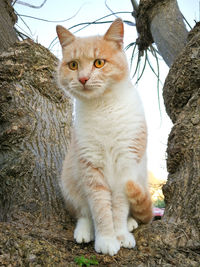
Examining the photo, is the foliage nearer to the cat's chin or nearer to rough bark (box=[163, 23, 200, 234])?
rough bark (box=[163, 23, 200, 234])

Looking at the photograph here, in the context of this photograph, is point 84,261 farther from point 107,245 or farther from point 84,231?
point 84,231

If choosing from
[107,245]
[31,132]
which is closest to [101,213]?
[107,245]

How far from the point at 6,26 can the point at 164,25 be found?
2.01 metres

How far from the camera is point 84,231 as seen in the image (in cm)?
202

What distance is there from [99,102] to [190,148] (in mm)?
800

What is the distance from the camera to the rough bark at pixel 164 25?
2834 mm

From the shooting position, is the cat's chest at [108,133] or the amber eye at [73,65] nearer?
the cat's chest at [108,133]

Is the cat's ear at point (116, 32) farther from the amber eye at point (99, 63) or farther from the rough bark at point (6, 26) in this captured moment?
the rough bark at point (6, 26)

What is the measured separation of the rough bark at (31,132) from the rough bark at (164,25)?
4.01 ft

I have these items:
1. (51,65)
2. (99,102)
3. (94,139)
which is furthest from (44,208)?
(51,65)

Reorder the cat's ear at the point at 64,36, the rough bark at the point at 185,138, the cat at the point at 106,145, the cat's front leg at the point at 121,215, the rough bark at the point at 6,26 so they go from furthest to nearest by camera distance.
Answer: the rough bark at the point at 6,26, the cat's ear at the point at 64,36, the cat at the point at 106,145, the cat's front leg at the point at 121,215, the rough bark at the point at 185,138

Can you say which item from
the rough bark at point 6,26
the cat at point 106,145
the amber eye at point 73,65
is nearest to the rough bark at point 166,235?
the cat at point 106,145

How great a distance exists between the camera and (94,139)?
2.14m

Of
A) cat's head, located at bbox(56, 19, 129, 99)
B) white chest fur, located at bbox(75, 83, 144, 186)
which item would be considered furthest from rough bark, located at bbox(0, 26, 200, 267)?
cat's head, located at bbox(56, 19, 129, 99)
